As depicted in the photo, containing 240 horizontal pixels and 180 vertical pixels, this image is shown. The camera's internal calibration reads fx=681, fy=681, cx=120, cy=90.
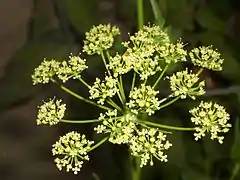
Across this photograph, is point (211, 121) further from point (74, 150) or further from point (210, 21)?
point (210, 21)

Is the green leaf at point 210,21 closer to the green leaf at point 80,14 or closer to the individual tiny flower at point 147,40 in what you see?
the green leaf at point 80,14

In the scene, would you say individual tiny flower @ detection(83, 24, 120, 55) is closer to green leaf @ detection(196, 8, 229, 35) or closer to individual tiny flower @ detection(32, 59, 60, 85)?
individual tiny flower @ detection(32, 59, 60, 85)

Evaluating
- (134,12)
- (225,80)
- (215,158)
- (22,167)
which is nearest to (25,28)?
(22,167)

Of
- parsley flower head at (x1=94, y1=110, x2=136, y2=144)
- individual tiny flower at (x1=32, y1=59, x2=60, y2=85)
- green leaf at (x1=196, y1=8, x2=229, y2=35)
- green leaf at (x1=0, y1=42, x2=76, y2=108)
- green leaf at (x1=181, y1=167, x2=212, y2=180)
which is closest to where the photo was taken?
parsley flower head at (x1=94, y1=110, x2=136, y2=144)

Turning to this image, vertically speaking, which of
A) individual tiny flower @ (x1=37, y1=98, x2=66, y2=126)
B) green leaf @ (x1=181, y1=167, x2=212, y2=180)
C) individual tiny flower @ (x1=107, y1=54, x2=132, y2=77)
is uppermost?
individual tiny flower @ (x1=107, y1=54, x2=132, y2=77)

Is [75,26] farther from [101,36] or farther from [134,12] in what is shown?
[101,36]

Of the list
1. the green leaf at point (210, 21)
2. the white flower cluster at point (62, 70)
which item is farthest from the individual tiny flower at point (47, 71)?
the green leaf at point (210, 21)

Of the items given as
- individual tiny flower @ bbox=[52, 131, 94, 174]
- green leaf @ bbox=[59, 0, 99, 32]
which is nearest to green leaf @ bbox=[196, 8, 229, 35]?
green leaf @ bbox=[59, 0, 99, 32]

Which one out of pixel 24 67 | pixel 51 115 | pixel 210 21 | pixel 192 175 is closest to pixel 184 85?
pixel 51 115
